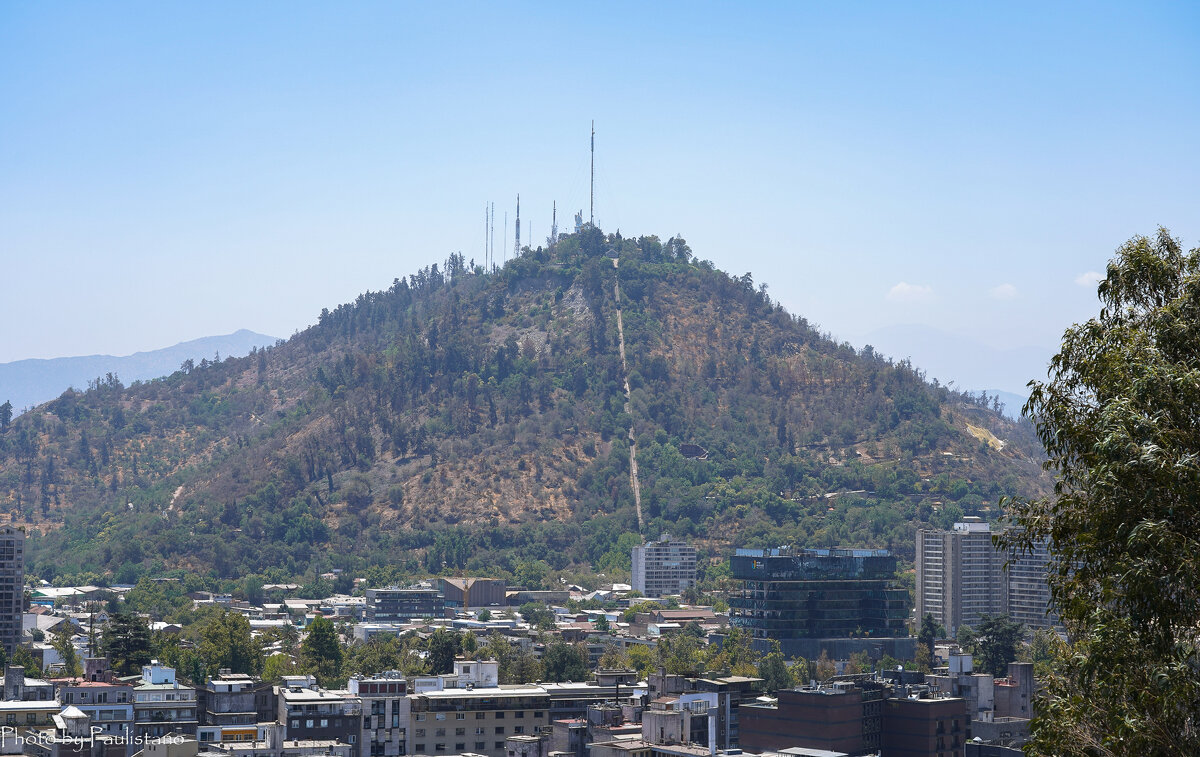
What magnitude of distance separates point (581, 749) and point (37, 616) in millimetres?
102971

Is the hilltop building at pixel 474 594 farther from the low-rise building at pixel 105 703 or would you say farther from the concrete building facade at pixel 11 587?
the low-rise building at pixel 105 703

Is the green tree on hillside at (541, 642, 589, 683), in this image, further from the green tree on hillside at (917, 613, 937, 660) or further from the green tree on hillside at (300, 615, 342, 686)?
the green tree on hillside at (917, 613, 937, 660)

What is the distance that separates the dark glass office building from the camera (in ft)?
450

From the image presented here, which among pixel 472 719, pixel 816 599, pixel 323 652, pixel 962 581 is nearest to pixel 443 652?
pixel 323 652

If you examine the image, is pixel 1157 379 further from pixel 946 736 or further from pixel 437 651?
pixel 437 651

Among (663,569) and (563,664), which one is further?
(663,569)

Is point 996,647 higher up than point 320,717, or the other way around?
point 996,647

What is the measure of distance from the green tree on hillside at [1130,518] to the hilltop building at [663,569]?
172221mm

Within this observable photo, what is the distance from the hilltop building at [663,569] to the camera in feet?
637

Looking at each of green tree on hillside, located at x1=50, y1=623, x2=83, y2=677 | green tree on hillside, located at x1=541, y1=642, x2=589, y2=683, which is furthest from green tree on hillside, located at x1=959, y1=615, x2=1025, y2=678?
green tree on hillside, located at x1=50, y1=623, x2=83, y2=677

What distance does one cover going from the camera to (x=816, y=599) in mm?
138750

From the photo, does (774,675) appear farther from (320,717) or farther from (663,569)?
(663,569)

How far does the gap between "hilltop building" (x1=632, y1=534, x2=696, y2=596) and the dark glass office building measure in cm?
5094

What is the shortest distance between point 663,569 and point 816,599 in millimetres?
57715
